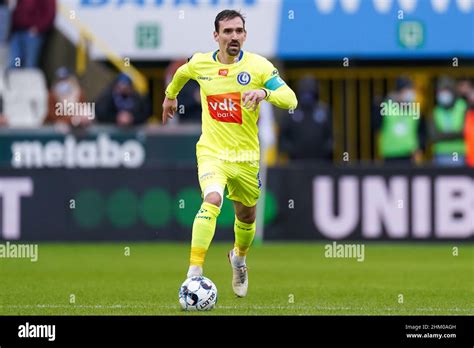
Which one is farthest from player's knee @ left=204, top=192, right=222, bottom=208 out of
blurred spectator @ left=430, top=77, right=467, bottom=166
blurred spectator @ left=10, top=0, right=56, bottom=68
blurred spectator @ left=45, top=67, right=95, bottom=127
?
blurred spectator @ left=10, top=0, right=56, bottom=68

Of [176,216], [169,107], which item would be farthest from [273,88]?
[176,216]

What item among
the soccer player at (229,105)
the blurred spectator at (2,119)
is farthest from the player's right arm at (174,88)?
the blurred spectator at (2,119)

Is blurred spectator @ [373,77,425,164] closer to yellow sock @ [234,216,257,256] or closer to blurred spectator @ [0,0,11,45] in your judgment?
blurred spectator @ [0,0,11,45]

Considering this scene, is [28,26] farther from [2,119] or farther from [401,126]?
[401,126]

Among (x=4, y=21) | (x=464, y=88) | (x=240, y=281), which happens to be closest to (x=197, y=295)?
(x=240, y=281)

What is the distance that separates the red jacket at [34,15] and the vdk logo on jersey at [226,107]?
1304cm

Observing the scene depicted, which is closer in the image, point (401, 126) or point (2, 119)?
point (401, 126)

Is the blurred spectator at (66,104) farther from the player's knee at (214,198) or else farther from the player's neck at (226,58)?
the player's knee at (214,198)

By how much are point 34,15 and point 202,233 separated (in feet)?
47.0

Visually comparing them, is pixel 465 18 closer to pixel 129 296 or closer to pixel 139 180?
pixel 139 180

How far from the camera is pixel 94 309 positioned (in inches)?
478

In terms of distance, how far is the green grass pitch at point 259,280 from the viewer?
12.4 meters

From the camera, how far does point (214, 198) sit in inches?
490
